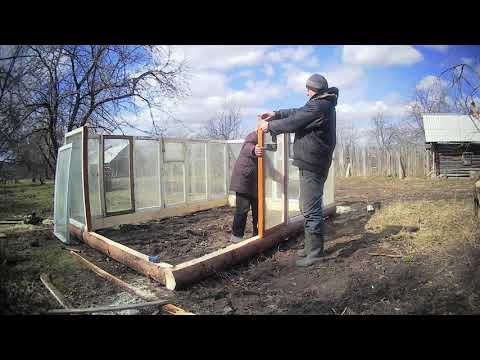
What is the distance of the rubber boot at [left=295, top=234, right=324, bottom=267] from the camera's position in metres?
3.27

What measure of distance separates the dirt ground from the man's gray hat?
6.42ft

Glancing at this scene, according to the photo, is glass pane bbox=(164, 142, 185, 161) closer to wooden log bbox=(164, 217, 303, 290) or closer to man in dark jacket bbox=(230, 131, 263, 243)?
man in dark jacket bbox=(230, 131, 263, 243)

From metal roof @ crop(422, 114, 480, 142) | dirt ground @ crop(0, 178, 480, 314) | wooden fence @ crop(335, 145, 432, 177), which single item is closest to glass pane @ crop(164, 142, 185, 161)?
dirt ground @ crop(0, 178, 480, 314)

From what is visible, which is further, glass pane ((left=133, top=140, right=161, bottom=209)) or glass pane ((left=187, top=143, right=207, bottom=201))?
glass pane ((left=187, top=143, right=207, bottom=201))

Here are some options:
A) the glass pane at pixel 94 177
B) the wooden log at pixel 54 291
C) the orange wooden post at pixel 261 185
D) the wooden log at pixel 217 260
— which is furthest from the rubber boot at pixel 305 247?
the glass pane at pixel 94 177

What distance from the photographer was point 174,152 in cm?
708

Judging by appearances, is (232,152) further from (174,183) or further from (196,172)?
(174,183)

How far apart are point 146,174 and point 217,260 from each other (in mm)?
3828

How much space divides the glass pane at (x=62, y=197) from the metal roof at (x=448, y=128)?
56.5 feet

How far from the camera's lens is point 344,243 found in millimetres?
4094

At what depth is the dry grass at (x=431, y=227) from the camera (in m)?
3.48
